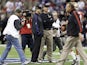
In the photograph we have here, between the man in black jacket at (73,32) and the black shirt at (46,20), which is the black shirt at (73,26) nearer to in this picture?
the man in black jacket at (73,32)

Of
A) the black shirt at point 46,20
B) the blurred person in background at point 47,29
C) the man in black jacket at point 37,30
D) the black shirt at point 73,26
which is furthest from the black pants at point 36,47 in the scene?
the black shirt at point 73,26

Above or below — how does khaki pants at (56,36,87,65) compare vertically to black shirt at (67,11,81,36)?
below

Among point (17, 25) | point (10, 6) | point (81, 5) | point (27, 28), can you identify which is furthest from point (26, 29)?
point (10, 6)

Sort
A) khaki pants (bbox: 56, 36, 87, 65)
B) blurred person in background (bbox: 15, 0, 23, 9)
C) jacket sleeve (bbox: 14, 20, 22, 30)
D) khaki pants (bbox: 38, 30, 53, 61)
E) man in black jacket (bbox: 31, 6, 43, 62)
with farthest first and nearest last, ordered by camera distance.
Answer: blurred person in background (bbox: 15, 0, 23, 9) < khaki pants (bbox: 38, 30, 53, 61) < man in black jacket (bbox: 31, 6, 43, 62) < jacket sleeve (bbox: 14, 20, 22, 30) < khaki pants (bbox: 56, 36, 87, 65)

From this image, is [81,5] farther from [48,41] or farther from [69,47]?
[69,47]

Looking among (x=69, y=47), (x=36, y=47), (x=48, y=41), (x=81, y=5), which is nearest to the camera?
(x=69, y=47)

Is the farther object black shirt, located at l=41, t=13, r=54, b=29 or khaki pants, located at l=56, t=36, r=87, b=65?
black shirt, located at l=41, t=13, r=54, b=29

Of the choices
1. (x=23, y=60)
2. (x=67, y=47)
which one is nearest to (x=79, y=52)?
(x=67, y=47)

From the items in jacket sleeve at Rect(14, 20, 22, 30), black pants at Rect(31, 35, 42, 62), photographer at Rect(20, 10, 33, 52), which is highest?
jacket sleeve at Rect(14, 20, 22, 30)

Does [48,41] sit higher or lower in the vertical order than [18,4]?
lower

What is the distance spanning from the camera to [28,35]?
18328 mm

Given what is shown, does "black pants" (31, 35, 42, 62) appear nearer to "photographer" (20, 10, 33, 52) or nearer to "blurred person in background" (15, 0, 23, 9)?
"photographer" (20, 10, 33, 52)

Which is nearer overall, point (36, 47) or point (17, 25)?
point (17, 25)

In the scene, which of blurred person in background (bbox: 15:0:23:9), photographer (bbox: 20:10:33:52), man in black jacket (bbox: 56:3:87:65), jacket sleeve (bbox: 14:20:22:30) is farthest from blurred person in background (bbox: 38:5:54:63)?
blurred person in background (bbox: 15:0:23:9)
